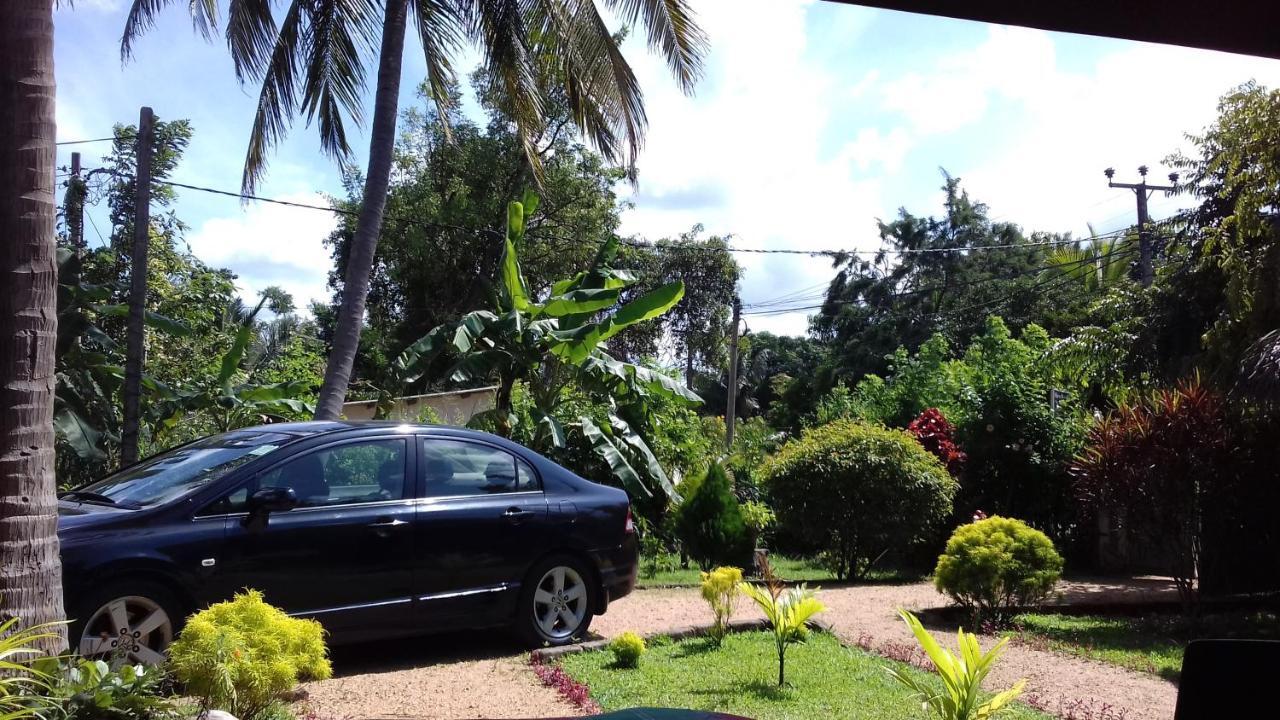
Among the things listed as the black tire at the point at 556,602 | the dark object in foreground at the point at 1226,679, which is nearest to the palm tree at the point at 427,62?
the black tire at the point at 556,602

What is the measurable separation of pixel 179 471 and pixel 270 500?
34.7 inches

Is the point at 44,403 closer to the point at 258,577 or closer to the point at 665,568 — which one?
the point at 258,577

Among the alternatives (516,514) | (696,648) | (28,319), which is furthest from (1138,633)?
(28,319)

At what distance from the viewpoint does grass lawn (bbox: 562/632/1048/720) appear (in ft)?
19.9

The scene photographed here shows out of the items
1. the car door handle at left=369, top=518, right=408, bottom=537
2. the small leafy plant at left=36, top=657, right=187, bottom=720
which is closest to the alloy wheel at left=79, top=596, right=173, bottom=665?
the car door handle at left=369, top=518, right=408, bottom=537

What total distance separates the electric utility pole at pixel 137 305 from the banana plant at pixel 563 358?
3.00m

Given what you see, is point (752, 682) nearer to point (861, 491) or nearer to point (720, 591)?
point (720, 591)

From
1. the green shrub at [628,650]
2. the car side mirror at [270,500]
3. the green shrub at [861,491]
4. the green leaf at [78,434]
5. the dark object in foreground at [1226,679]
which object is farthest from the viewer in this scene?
the green shrub at [861,491]

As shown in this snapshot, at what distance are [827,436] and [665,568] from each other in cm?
309

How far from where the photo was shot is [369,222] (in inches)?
438

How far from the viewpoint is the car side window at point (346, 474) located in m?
6.73

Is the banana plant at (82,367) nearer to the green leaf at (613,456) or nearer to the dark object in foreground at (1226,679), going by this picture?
the green leaf at (613,456)

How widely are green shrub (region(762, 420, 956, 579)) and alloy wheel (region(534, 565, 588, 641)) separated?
605 centimetres

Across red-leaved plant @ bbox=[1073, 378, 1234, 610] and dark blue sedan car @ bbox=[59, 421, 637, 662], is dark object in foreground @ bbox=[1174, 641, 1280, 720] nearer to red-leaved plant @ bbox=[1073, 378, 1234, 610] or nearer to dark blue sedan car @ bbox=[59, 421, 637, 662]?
dark blue sedan car @ bbox=[59, 421, 637, 662]
